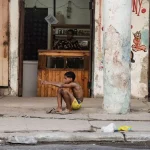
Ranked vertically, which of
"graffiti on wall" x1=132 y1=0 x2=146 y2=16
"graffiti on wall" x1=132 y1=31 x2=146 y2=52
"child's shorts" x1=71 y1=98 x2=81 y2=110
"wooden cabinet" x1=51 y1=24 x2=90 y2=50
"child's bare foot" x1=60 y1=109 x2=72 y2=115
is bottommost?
"child's bare foot" x1=60 y1=109 x2=72 y2=115

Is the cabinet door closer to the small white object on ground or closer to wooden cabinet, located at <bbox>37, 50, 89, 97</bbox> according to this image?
wooden cabinet, located at <bbox>37, 50, 89, 97</bbox>

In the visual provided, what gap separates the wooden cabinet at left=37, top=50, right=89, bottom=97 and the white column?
2.29 meters

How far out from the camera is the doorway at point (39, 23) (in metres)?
12.0

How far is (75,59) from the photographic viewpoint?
38.9 feet

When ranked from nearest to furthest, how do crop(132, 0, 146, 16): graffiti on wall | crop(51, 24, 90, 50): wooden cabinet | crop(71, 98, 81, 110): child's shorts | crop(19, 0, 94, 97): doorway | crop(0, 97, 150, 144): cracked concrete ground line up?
crop(0, 97, 150, 144): cracked concrete ground
crop(71, 98, 81, 110): child's shorts
crop(132, 0, 146, 16): graffiti on wall
crop(19, 0, 94, 97): doorway
crop(51, 24, 90, 50): wooden cabinet

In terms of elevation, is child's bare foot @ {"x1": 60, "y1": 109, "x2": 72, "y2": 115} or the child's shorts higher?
the child's shorts

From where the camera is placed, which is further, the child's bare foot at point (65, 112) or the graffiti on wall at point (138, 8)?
the graffiti on wall at point (138, 8)

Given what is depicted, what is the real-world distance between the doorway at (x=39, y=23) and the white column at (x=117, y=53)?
2.49 meters

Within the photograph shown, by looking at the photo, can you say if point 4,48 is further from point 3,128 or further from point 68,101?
point 3,128

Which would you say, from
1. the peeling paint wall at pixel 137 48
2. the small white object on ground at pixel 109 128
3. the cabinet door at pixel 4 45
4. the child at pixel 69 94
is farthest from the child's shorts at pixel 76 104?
the cabinet door at pixel 4 45

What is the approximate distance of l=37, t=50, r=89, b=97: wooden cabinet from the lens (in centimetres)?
1173

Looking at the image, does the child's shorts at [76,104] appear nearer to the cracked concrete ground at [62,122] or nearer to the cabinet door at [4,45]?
the cracked concrete ground at [62,122]

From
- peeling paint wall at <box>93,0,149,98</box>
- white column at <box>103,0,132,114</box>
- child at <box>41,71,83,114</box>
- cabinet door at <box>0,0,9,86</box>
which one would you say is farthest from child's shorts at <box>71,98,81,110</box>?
cabinet door at <box>0,0,9,86</box>

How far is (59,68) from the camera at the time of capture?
1179 cm
